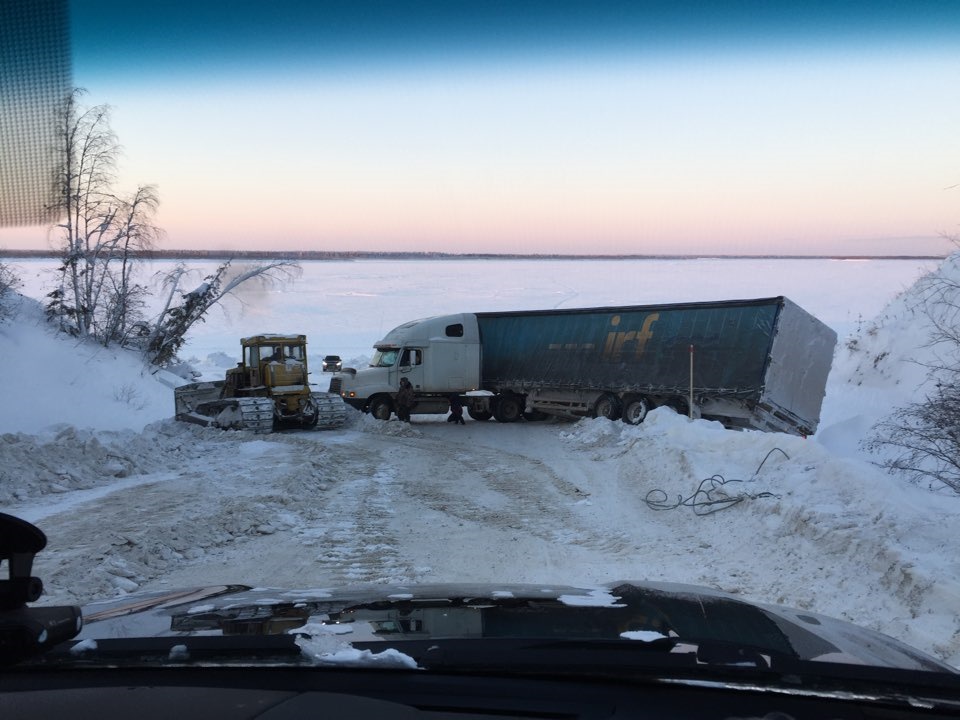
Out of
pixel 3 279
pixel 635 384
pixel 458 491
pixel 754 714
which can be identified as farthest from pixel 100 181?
pixel 754 714

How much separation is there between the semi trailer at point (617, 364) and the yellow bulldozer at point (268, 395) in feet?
11.7

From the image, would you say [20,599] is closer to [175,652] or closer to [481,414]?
[175,652]

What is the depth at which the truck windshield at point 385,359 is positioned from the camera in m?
26.7

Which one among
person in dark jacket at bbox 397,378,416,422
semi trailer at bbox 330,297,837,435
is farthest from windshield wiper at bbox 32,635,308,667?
person in dark jacket at bbox 397,378,416,422

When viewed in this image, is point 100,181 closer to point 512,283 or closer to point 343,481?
point 343,481

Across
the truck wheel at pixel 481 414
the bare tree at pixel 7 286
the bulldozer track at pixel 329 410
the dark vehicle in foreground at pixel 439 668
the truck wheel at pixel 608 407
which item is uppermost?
the dark vehicle in foreground at pixel 439 668

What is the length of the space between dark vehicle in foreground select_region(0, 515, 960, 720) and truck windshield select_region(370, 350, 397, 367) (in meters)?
23.6

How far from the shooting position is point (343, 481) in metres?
13.9

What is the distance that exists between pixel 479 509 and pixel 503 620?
28.2 feet

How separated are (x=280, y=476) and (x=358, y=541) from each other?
13.6 ft

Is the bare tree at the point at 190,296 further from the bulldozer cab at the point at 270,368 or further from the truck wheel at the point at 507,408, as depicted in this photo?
the truck wheel at the point at 507,408

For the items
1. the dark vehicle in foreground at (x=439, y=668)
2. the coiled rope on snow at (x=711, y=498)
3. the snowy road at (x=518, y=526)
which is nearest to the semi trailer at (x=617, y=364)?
the snowy road at (x=518, y=526)

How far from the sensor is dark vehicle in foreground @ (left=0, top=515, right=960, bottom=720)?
2.16 metres

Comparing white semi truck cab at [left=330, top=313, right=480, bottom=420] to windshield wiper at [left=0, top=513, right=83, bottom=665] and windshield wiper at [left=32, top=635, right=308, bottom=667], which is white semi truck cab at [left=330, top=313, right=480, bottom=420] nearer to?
windshield wiper at [left=32, top=635, right=308, bottom=667]
